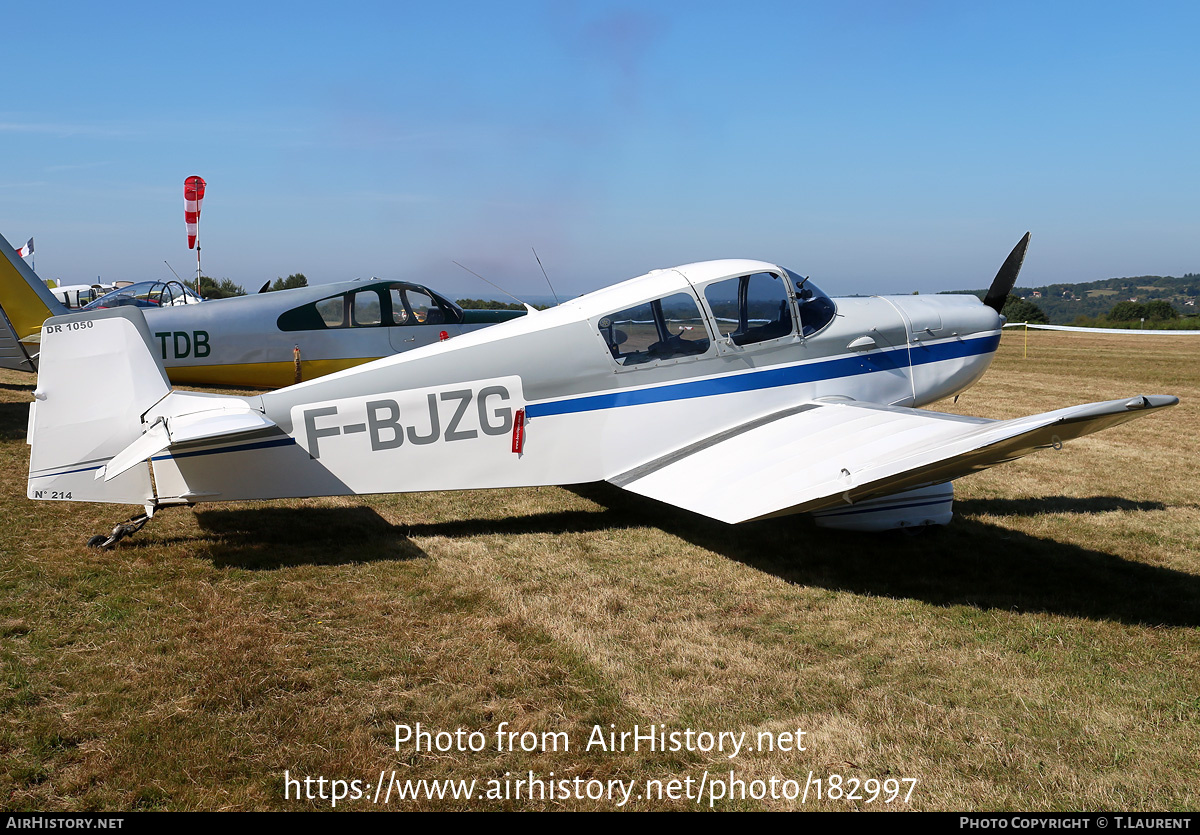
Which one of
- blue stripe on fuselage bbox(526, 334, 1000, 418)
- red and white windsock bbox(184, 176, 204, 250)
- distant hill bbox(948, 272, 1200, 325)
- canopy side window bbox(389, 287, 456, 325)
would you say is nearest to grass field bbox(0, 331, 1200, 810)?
blue stripe on fuselage bbox(526, 334, 1000, 418)

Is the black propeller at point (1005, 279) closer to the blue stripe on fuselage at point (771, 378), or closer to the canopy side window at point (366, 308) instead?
the blue stripe on fuselage at point (771, 378)

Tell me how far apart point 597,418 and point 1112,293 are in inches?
4332

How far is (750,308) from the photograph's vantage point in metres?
5.89

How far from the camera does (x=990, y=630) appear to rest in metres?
4.00

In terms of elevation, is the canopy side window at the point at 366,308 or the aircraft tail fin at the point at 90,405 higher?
the canopy side window at the point at 366,308

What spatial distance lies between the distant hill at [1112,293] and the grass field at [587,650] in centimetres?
8551

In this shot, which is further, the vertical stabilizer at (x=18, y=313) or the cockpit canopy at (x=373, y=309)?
the vertical stabilizer at (x=18, y=313)

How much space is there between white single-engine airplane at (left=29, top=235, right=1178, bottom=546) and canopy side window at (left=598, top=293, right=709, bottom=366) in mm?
14

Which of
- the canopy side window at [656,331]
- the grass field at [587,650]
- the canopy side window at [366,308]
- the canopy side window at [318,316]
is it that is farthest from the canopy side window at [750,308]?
the canopy side window at [318,316]

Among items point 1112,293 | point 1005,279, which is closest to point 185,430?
point 1005,279

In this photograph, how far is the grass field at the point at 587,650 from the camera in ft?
9.10

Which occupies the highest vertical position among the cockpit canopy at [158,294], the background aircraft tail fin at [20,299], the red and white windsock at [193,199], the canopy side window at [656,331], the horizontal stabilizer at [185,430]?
the red and white windsock at [193,199]
